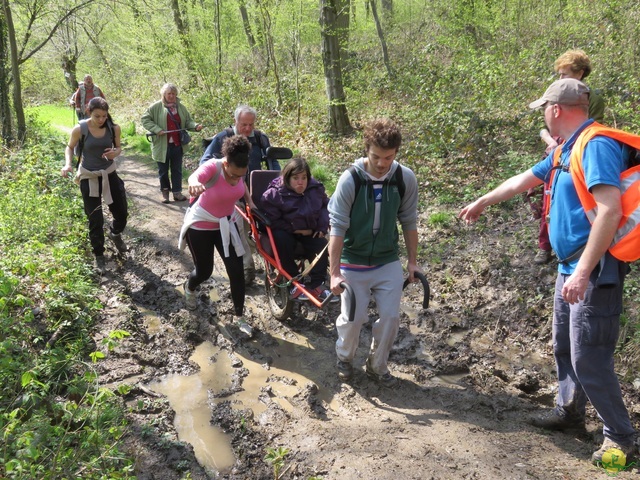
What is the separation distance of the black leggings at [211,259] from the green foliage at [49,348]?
3.81ft

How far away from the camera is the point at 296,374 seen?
4.76 m

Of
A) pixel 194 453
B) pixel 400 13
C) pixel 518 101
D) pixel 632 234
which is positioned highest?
pixel 400 13

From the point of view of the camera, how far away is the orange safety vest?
273 cm

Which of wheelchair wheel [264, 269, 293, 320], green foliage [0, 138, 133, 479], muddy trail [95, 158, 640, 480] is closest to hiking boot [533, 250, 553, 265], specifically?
muddy trail [95, 158, 640, 480]

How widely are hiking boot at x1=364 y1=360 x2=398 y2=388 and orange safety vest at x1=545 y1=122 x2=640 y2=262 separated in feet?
7.12

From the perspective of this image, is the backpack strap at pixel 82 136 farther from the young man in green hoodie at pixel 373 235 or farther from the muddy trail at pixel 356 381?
the young man in green hoodie at pixel 373 235

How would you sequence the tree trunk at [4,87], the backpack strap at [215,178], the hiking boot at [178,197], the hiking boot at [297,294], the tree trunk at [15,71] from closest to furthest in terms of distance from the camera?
1. the backpack strap at [215,178]
2. the hiking boot at [297,294]
3. the hiking boot at [178,197]
4. the tree trunk at [15,71]
5. the tree trunk at [4,87]

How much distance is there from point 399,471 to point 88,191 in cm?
504

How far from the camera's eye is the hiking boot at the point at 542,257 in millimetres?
5697

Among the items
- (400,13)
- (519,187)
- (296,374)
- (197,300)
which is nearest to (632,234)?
(519,187)

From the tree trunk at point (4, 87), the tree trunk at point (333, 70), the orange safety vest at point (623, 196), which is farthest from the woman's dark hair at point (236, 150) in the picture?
the tree trunk at point (4, 87)

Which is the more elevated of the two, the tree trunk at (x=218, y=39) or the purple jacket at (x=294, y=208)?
the tree trunk at (x=218, y=39)

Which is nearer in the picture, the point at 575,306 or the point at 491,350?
the point at 575,306

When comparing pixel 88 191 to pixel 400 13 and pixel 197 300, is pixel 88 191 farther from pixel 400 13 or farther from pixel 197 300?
pixel 400 13
